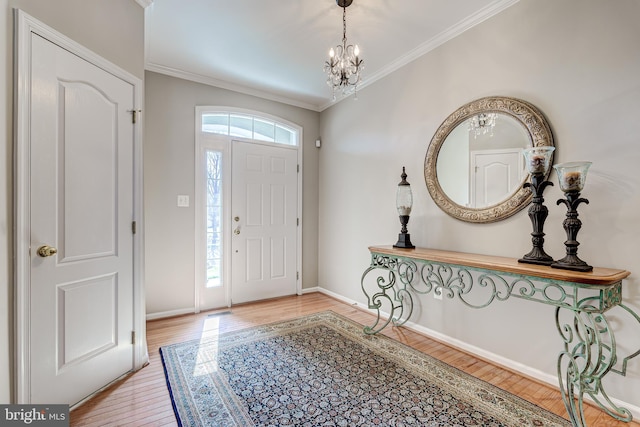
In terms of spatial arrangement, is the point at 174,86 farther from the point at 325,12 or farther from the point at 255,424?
the point at 255,424

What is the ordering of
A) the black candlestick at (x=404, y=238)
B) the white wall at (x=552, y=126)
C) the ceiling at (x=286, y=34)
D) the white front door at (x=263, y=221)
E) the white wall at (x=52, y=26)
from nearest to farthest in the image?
the white wall at (x=52, y=26)
the white wall at (x=552, y=126)
the ceiling at (x=286, y=34)
the black candlestick at (x=404, y=238)
the white front door at (x=263, y=221)

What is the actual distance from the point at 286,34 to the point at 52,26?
1.60 meters

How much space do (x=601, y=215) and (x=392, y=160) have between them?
1.72 m

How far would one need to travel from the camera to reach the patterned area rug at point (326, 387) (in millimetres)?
1630

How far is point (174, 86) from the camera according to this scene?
322cm

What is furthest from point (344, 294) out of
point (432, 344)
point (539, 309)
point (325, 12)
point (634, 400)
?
point (325, 12)

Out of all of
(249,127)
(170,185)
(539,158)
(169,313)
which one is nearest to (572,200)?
(539,158)

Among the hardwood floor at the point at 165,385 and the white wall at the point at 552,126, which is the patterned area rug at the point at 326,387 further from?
the white wall at the point at 552,126

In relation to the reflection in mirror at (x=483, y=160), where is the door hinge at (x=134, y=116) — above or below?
above

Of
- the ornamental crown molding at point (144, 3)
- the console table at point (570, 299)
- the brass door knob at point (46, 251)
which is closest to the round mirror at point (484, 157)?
the console table at point (570, 299)

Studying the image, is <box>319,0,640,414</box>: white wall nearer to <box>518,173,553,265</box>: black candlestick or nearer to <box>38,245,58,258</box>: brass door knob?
<box>518,173,553,265</box>: black candlestick

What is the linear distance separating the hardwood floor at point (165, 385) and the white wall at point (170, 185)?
1.11 feet

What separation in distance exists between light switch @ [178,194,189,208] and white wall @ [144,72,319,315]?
4 centimetres

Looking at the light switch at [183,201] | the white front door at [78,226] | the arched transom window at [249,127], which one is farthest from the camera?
the arched transom window at [249,127]
